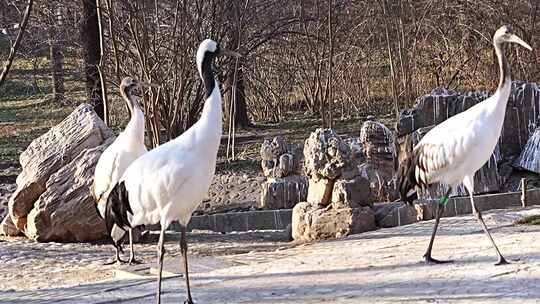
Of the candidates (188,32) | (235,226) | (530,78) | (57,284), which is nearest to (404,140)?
(235,226)

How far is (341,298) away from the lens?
6301 mm

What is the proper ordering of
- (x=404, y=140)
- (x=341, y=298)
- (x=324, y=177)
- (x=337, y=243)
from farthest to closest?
(x=404, y=140), (x=324, y=177), (x=337, y=243), (x=341, y=298)

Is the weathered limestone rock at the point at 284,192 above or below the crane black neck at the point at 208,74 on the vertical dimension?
below

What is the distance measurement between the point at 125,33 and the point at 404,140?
14.1 ft

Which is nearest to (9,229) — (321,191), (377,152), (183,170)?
(321,191)

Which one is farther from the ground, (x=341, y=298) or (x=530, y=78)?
(x=530, y=78)

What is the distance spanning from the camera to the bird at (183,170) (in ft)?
20.4

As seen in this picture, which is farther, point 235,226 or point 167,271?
point 235,226

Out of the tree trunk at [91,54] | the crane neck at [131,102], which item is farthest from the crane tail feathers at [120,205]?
the tree trunk at [91,54]

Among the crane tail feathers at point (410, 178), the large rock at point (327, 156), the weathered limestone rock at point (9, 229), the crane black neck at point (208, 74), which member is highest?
the crane black neck at point (208, 74)

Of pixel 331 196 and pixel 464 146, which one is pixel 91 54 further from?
pixel 464 146

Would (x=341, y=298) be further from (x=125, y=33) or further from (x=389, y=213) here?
(x=125, y=33)

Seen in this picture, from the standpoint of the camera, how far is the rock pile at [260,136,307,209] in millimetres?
12297

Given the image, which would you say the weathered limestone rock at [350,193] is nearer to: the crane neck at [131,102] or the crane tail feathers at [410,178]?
the crane tail feathers at [410,178]
